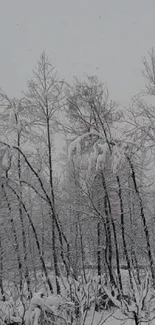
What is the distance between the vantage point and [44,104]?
1521cm

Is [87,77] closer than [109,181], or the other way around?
[87,77]

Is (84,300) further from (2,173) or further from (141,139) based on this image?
(2,173)

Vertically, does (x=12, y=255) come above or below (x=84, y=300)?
above

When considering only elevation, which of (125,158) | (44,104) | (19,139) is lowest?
(125,158)

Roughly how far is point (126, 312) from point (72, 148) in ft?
20.1

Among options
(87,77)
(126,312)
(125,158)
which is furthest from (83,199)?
(126,312)

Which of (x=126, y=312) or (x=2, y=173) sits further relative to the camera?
(x=2, y=173)

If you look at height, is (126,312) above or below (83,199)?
below

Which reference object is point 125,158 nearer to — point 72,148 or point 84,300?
point 72,148

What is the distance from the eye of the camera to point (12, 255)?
1791cm

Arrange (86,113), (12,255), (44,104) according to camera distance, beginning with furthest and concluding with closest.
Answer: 1. (12,255)
2. (44,104)
3. (86,113)

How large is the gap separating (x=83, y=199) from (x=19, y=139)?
164 inches

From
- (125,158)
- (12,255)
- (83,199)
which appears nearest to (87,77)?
(125,158)

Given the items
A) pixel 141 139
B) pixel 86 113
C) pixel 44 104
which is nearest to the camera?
pixel 141 139
